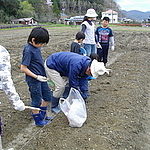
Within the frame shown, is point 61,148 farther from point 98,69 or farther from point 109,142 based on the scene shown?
point 98,69

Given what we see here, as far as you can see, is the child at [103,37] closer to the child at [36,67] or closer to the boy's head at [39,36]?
the child at [36,67]

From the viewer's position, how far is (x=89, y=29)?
5465 mm

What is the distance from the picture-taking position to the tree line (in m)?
41.7

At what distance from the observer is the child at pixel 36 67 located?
2828 millimetres

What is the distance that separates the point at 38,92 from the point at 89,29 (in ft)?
9.41

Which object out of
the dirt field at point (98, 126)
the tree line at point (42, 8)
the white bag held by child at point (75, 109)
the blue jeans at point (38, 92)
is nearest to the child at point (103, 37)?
the dirt field at point (98, 126)

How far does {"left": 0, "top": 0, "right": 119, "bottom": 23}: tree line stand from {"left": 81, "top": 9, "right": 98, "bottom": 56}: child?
37.9 metres

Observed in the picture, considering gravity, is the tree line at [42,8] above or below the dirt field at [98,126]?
above

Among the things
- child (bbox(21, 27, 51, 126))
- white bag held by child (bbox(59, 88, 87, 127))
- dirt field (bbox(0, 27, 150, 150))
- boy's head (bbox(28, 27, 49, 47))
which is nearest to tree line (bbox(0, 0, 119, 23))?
dirt field (bbox(0, 27, 150, 150))

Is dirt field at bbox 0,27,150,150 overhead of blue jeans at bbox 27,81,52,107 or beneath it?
beneath

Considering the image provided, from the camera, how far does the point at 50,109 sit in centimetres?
403

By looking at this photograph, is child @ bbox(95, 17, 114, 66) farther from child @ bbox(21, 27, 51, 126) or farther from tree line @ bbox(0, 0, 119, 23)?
tree line @ bbox(0, 0, 119, 23)

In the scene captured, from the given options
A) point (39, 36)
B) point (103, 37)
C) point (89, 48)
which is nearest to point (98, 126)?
point (39, 36)

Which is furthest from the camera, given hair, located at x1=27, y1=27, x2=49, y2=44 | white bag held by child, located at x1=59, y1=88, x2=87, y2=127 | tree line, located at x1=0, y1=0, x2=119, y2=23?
tree line, located at x1=0, y1=0, x2=119, y2=23
